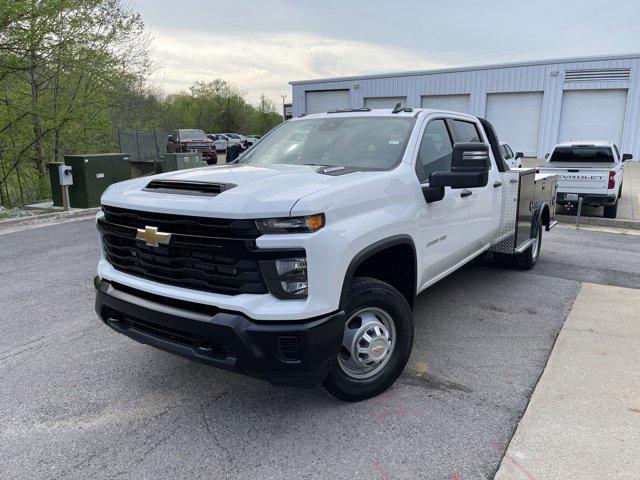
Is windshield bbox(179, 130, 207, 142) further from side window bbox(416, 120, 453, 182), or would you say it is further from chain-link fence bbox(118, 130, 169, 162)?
side window bbox(416, 120, 453, 182)

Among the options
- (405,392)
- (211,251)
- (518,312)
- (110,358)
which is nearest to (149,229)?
(211,251)

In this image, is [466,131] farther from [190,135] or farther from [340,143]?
[190,135]

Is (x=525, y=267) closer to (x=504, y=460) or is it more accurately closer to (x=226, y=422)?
(x=504, y=460)

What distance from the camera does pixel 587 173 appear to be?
10766 millimetres

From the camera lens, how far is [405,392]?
3.53 metres

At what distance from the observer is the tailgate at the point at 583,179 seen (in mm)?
10609

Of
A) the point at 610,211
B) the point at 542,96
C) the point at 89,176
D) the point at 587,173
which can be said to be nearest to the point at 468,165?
the point at 587,173

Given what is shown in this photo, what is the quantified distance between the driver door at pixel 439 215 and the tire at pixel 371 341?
2.01 feet

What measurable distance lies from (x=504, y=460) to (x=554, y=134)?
25669mm

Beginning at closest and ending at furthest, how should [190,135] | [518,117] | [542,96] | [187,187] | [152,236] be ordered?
1. [152,236]
2. [187,187]
3. [542,96]
4. [190,135]
5. [518,117]

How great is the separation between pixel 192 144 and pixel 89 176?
46.0 ft

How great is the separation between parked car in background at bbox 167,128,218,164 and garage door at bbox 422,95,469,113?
12.5m

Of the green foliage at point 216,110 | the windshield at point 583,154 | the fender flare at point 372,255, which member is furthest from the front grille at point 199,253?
the green foliage at point 216,110

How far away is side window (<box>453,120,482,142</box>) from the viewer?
4824 millimetres
